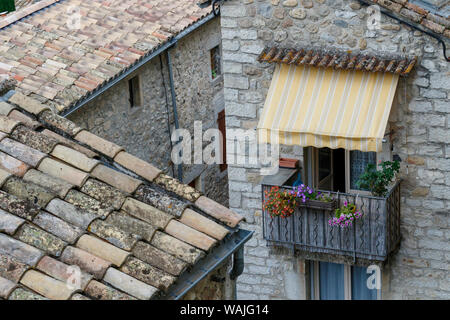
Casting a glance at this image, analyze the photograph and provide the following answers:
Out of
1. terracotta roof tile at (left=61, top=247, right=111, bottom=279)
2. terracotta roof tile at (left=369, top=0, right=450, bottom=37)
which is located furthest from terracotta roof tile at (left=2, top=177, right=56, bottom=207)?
terracotta roof tile at (left=369, top=0, right=450, bottom=37)

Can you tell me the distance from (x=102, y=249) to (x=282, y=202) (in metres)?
5.05

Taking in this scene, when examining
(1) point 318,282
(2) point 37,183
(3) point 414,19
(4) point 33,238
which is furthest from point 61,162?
(1) point 318,282

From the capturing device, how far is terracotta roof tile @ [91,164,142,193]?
23.7ft

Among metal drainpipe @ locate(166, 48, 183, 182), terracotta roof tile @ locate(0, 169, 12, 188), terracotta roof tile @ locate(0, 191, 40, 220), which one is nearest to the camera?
terracotta roof tile @ locate(0, 191, 40, 220)

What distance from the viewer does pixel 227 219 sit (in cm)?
710

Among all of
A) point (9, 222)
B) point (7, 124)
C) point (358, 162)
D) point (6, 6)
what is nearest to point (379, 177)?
A: point (358, 162)

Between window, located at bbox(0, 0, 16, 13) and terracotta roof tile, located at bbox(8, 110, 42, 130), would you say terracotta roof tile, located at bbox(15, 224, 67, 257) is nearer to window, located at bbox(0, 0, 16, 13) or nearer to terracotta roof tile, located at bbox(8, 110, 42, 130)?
terracotta roof tile, located at bbox(8, 110, 42, 130)

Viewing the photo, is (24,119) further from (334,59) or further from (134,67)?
(134,67)

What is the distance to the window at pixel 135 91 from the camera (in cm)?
1589

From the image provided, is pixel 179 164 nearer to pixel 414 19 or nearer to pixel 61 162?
pixel 414 19

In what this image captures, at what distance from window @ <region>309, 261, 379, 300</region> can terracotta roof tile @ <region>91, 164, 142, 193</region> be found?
572 centimetres

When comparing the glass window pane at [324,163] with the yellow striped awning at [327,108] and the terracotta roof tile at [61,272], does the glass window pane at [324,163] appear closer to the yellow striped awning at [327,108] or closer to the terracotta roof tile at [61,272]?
the yellow striped awning at [327,108]

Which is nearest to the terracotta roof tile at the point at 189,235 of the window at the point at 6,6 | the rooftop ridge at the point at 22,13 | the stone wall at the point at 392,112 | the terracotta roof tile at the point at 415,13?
the terracotta roof tile at the point at 415,13
